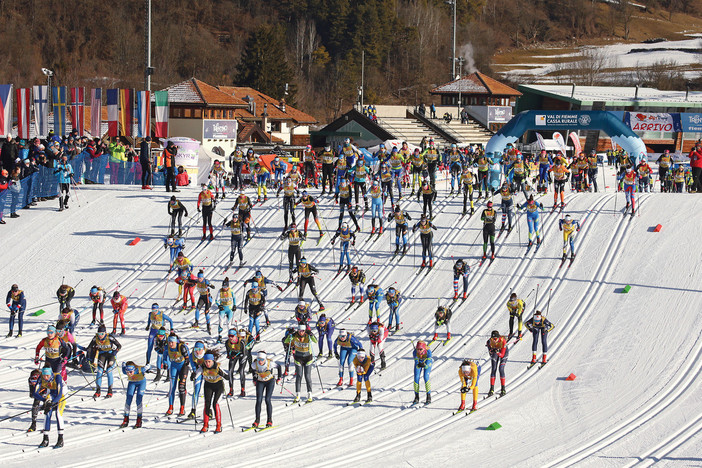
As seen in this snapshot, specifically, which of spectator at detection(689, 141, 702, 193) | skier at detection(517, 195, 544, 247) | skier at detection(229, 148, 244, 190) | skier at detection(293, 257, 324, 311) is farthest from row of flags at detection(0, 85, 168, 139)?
spectator at detection(689, 141, 702, 193)

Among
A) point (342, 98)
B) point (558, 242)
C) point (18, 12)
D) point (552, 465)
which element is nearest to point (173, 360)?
point (552, 465)

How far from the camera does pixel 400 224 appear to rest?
2567 centimetres

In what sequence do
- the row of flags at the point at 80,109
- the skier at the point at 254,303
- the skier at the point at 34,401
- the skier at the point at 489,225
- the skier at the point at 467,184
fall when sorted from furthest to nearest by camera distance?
the row of flags at the point at 80,109 → the skier at the point at 467,184 → the skier at the point at 489,225 → the skier at the point at 254,303 → the skier at the point at 34,401

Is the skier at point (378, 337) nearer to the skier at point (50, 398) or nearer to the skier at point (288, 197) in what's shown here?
the skier at point (50, 398)

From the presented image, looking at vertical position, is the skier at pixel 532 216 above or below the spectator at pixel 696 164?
below

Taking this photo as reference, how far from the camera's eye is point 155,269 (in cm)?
2738

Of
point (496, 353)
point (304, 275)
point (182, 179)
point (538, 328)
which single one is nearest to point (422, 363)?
point (496, 353)

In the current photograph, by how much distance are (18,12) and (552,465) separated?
308ft

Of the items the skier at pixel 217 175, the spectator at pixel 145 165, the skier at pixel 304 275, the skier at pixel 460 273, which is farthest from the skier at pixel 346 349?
the spectator at pixel 145 165

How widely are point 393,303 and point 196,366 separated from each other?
20.4 feet

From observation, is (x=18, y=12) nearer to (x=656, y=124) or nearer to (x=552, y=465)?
(x=656, y=124)

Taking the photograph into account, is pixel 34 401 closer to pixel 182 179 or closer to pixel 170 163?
pixel 170 163

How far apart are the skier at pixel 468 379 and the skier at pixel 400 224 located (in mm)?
8593

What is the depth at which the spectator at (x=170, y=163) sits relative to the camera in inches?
1252
